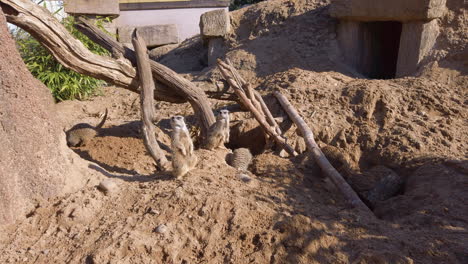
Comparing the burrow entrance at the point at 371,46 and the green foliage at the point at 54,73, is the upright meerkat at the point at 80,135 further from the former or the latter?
the burrow entrance at the point at 371,46

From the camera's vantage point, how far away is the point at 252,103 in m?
4.80

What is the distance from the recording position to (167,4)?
30.5ft

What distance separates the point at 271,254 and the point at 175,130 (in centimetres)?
120

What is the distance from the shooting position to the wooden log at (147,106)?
12.4ft

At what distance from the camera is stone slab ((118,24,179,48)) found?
8.62 m

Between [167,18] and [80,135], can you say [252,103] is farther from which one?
[167,18]

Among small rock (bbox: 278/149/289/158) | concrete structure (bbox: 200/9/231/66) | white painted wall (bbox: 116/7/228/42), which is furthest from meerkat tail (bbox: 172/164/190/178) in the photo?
white painted wall (bbox: 116/7/228/42)

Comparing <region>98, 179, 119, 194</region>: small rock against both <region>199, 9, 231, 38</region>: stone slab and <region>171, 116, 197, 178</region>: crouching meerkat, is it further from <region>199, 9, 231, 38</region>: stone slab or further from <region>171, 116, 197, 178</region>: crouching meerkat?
<region>199, 9, 231, 38</region>: stone slab

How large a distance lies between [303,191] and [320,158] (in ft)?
1.81

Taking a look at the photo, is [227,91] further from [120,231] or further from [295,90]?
[120,231]

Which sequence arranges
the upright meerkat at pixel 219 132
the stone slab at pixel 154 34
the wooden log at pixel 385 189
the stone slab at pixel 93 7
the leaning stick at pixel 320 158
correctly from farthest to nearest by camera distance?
Answer: the stone slab at pixel 154 34
the stone slab at pixel 93 7
the upright meerkat at pixel 219 132
the wooden log at pixel 385 189
the leaning stick at pixel 320 158

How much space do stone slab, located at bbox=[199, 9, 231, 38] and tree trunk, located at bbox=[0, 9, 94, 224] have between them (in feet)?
12.1

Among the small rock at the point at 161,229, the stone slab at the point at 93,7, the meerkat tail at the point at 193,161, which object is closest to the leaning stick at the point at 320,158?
the meerkat tail at the point at 193,161

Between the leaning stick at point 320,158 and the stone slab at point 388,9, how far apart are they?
1549 millimetres
